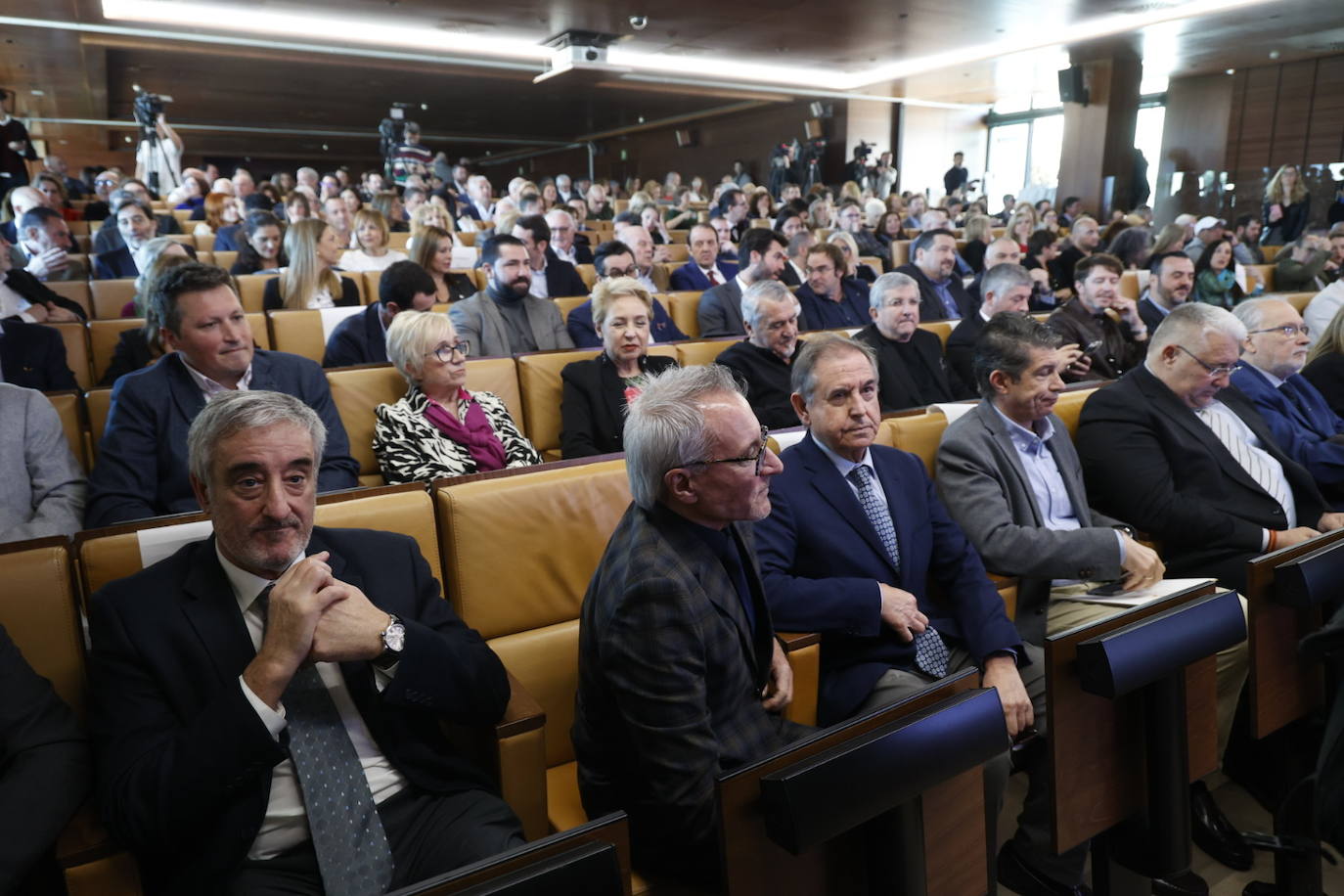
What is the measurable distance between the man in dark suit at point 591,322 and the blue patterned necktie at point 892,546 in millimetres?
2233

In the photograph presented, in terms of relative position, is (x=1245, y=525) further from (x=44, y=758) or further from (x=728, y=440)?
(x=44, y=758)

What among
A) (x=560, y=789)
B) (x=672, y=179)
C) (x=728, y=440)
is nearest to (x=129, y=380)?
(x=560, y=789)

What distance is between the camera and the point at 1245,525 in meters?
2.21

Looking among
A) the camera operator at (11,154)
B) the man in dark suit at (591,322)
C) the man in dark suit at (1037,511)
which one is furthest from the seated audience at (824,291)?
the camera operator at (11,154)

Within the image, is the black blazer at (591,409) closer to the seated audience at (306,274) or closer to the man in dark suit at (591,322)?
the man in dark suit at (591,322)

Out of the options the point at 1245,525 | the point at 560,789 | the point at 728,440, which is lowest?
the point at 560,789

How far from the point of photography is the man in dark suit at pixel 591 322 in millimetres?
3895

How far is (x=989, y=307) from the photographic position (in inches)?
148

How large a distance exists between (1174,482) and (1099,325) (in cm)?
178

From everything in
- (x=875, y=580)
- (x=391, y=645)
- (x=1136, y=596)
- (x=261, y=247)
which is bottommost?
(x=1136, y=596)

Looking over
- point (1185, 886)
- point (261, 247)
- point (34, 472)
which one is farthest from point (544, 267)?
point (1185, 886)

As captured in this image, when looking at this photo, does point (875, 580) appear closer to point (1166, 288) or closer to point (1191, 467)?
point (1191, 467)

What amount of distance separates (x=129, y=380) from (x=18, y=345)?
1377mm

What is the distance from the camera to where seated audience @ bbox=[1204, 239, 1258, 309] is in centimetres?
523
